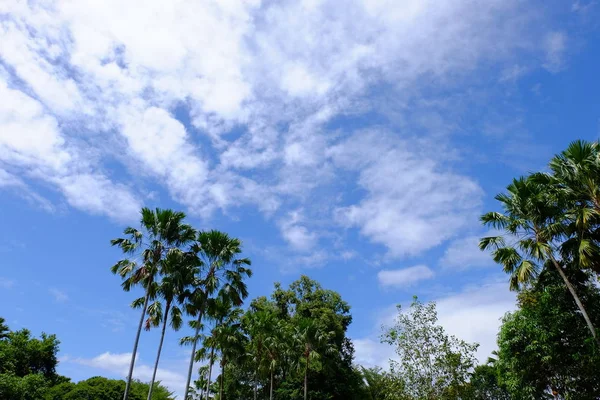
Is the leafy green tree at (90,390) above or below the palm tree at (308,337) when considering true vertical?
below

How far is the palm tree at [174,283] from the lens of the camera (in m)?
22.9

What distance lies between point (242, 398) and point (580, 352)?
30405mm

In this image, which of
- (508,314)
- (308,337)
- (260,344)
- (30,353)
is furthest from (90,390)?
(508,314)

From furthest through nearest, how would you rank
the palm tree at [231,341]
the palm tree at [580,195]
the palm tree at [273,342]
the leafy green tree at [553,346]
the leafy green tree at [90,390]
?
1. the leafy green tree at [90,390]
2. the palm tree at [273,342]
3. the palm tree at [231,341]
4. the leafy green tree at [553,346]
5. the palm tree at [580,195]

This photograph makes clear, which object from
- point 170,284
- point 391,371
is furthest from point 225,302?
point 391,371

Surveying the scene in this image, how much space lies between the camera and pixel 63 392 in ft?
115

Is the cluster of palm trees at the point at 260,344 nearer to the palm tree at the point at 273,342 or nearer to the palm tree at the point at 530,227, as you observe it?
the palm tree at the point at 273,342

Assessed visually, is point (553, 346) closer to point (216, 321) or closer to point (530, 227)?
point (530, 227)

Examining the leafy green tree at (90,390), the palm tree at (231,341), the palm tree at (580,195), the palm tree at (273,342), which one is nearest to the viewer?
the palm tree at (580,195)

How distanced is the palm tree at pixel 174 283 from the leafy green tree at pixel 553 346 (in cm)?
1756

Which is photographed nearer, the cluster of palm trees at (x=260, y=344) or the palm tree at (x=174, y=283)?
the palm tree at (x=174, y=283)

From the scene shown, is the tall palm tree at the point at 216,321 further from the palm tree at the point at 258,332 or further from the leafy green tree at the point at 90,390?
the leafy green tree at the point at 90,390

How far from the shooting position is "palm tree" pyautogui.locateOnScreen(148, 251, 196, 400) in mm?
22922

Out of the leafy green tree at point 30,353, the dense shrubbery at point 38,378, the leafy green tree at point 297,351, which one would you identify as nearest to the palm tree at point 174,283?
the leafy green tree at point 297,351
